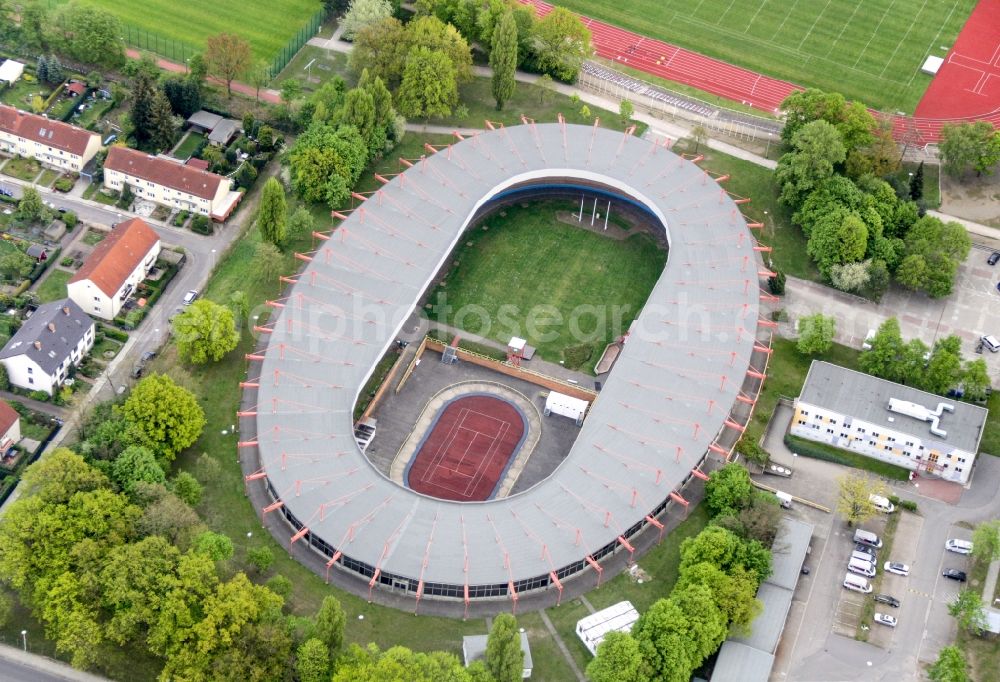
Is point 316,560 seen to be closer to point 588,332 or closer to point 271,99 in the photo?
point 588,332

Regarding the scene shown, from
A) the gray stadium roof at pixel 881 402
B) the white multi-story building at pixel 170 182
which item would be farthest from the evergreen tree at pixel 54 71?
the gray stadium roof at pixel 881 402

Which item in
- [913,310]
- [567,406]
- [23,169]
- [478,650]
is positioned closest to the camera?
[478,650]

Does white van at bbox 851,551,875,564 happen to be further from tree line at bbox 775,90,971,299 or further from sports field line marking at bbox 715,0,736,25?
sports field line marking at bbox 715,0,736,25

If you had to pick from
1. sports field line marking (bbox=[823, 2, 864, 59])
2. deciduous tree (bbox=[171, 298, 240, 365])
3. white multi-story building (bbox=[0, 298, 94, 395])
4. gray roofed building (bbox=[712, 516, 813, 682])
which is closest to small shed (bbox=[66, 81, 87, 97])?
white multi-story building (bbox=[0, 298, 94, 395])

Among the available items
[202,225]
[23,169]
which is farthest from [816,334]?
[23,169]

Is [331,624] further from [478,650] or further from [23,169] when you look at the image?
[23,169]

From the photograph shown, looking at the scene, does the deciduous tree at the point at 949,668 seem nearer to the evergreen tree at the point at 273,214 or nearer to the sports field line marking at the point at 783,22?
the evergreen tree at the point at 273,214
